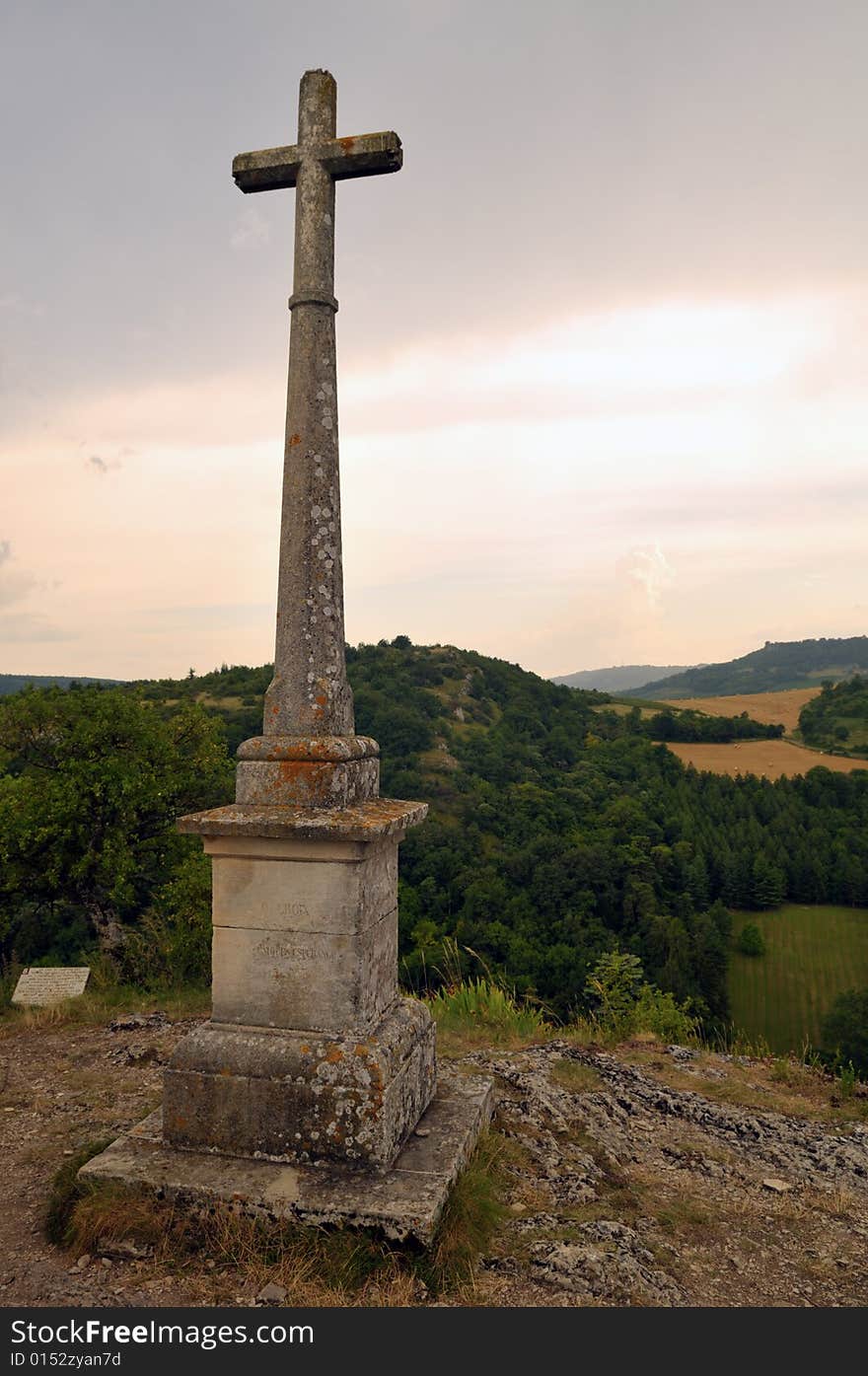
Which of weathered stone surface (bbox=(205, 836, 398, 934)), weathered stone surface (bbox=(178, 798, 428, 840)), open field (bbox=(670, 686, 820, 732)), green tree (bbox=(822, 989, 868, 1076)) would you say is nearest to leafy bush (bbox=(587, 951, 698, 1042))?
weathered stone surface (bbox=(205, 836, 398, 934))

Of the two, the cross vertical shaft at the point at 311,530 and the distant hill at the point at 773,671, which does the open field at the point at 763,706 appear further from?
the cross vertical shaft at the point at 311,530

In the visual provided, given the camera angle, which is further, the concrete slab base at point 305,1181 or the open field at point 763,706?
the open field at point 763,706

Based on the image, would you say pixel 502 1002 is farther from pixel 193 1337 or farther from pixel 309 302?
pixel 309 302

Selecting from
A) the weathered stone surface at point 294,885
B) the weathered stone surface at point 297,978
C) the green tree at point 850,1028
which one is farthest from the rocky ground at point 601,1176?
the green tree at point 850,1028

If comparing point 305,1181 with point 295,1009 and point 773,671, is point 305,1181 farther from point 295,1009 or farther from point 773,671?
point 773,671

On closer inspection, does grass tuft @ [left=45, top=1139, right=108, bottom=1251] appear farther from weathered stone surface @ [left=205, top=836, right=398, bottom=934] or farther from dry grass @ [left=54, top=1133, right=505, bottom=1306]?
weathered stone surface @ [left=205, top=836, right=398, bottom=934]

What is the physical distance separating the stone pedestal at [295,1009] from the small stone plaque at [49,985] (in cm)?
450

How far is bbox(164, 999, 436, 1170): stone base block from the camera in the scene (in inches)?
153

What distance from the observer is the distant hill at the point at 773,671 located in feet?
495

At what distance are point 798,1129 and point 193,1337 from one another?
4.33 meters

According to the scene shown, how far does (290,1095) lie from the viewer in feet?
12.9

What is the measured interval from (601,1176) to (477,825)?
4058cm

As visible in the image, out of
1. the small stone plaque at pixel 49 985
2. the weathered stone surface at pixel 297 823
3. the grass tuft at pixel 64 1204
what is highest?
the weathered stone surface at pixel 297 823

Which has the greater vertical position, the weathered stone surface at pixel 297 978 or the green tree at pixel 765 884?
the weathered stone surface at pixel 297 978
